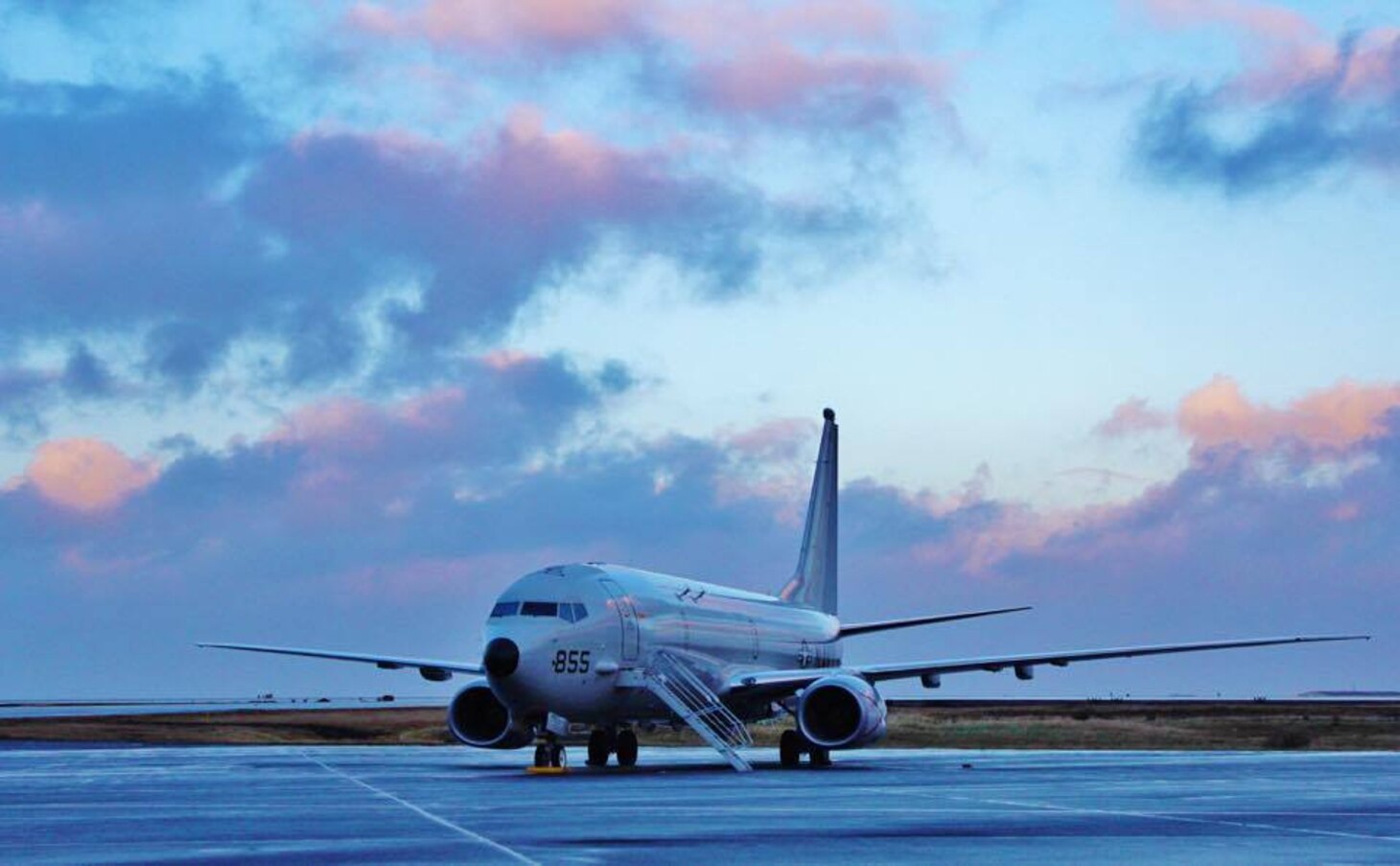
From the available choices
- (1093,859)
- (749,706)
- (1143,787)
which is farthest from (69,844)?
(749,706)

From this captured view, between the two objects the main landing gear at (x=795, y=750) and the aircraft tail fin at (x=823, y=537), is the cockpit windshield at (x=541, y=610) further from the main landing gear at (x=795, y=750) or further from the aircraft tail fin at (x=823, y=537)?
the aircraft tail fin at (x=823, y=537)

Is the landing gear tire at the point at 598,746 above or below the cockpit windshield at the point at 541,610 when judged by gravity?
below

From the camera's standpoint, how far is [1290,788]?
2767cm

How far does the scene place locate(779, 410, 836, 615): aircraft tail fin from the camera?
60844 millimetres

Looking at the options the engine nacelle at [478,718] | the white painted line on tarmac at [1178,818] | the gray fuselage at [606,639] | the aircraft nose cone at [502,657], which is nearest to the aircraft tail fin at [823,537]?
the gray fuselage at [606,639]

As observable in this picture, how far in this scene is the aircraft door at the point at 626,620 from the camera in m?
40.4

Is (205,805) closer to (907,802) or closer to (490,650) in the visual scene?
(907,802)

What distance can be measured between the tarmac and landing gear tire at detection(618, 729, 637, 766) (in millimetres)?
859

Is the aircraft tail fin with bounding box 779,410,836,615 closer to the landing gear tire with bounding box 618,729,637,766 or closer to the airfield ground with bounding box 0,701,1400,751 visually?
the airfield ground with bounding box 0,701,1400,751

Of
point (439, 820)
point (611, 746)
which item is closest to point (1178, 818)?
point (439, 820)

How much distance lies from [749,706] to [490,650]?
1041cm

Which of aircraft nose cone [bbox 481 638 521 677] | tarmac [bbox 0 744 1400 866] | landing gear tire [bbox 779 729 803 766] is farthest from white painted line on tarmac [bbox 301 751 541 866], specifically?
landing gear tire [bbox 779 729 803 766]

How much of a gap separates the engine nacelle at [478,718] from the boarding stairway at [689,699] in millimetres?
3681

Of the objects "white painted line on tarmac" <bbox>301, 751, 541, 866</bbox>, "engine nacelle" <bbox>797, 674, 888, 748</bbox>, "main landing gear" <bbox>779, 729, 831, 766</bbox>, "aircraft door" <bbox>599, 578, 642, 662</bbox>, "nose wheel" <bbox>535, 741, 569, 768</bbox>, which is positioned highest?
"aircraft door" <bbox>599, 578, 642, 662</bbox>
